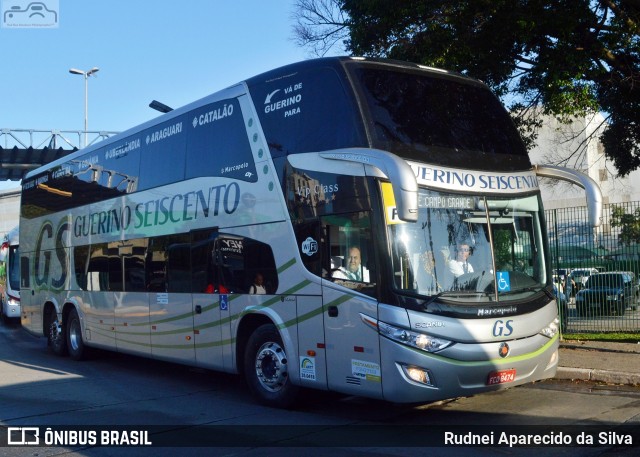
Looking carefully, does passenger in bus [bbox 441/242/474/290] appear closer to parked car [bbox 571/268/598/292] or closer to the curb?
the curb

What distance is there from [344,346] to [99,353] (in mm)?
9272

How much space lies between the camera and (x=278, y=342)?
30.8ft

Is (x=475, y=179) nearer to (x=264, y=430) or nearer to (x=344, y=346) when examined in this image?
(x=344, y=346)

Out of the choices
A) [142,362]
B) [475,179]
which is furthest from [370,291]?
[142,362]

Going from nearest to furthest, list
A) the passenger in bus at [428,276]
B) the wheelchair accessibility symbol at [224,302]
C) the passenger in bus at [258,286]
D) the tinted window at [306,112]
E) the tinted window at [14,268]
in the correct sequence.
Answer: the passenger in bus at [428,276], the tinted window at [306,112], the passenger in bus at [258,286], the wheelchair accessibility symbol at [224,302], the tinted window at [14,268]

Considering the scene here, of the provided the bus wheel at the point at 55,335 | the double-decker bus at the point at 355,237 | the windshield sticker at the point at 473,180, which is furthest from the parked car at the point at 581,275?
the bus wheel at the point at 55,335

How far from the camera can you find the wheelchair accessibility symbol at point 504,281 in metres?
8.19

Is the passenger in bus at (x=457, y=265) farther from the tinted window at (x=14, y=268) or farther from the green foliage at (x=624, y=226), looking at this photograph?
the tinted window at (x=14, y=268)

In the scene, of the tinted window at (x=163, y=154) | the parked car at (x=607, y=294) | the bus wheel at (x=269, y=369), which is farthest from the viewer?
the parked car at (x=607, y=294)

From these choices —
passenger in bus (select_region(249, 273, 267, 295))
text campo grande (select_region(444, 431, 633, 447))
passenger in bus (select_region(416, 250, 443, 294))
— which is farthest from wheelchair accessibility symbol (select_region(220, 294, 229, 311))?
text campo grande (select_region(444, 431, 633, 447))

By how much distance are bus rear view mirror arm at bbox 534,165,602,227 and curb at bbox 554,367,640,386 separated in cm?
318

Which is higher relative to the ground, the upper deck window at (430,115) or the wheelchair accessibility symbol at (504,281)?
the upper deck window at (430,115)

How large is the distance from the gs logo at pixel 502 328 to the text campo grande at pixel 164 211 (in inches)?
159

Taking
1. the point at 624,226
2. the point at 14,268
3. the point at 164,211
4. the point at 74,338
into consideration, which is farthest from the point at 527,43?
the point at 14,268
